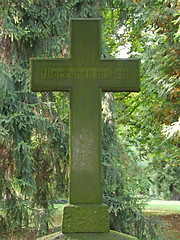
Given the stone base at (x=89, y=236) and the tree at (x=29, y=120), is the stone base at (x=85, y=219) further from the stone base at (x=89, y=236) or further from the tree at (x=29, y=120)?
the tree at (x=29, y=120)

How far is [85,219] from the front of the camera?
2.17 m

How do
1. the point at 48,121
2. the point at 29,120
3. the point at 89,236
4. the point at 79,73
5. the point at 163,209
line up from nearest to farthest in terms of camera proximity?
the point at 89,236, the point at 79,73, the point at 29,120, the point at 48,121, the point at 163,209

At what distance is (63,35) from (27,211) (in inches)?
129

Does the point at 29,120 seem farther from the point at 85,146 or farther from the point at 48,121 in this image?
the point at 85,146

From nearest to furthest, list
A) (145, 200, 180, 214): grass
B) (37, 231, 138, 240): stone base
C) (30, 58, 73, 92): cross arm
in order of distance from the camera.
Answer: (37, 231, 138, 240): stone base < (30, 58, 73, 92): cross arm < (145, 200, 180, 214): grass

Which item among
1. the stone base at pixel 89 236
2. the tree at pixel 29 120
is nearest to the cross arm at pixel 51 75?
the stone base at pixel 89 236

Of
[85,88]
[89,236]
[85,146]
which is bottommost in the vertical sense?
[89,236]

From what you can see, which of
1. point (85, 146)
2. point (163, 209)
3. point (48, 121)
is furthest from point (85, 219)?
point (163, 209)

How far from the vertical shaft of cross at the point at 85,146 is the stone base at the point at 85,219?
0.26 ft

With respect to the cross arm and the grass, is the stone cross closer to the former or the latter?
the cross arm

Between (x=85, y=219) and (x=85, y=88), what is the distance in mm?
1023

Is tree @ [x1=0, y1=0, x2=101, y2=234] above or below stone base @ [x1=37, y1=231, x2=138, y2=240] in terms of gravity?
above

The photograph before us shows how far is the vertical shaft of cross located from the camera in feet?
7.46

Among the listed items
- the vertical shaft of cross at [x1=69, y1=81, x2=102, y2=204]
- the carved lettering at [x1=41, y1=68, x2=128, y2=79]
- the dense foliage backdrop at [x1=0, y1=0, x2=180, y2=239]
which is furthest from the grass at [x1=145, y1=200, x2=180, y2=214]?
the carved lettering at [x1=41, y1=68, x2=128, y2=79]
